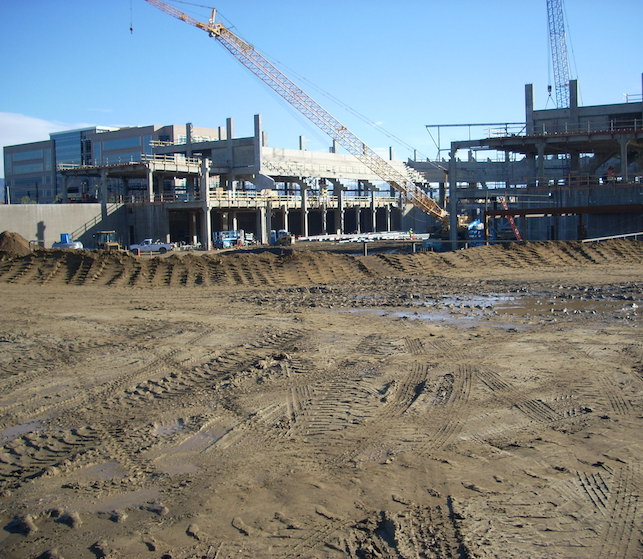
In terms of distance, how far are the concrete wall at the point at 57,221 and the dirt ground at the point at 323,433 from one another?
3619 centimetres

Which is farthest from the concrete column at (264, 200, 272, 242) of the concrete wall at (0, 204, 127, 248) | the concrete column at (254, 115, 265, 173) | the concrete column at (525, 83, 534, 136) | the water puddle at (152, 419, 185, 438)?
Answer: the water puddle at (152, 419, 185, 438)

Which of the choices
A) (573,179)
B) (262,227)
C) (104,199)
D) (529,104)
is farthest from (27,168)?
(573,179)

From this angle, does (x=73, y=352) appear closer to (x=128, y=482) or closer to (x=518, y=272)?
(x=128, y=482)

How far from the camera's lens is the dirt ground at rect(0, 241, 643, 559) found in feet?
16.1

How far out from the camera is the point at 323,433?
7.04 meters

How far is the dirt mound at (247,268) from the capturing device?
2209 centimetres

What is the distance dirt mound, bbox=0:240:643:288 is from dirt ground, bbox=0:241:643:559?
6164 mm

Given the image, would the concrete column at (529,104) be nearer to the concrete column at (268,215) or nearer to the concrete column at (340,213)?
the concrete column at (340,213)

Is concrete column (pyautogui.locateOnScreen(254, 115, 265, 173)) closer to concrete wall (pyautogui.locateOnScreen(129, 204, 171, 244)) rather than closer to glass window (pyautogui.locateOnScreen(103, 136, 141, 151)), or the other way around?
concrete wall (pyautogui.locateOnScreen(129, 204, 171, 244))

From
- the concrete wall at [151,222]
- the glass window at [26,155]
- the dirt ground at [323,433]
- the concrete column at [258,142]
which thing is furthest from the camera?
the glass window at [26,155]

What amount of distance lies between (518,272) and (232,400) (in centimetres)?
1832

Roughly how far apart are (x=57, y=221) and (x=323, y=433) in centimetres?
4848

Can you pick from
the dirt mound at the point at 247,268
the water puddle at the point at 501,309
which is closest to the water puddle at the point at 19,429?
the water puddle at the point at 501,309

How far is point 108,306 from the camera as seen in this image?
56.4ft
